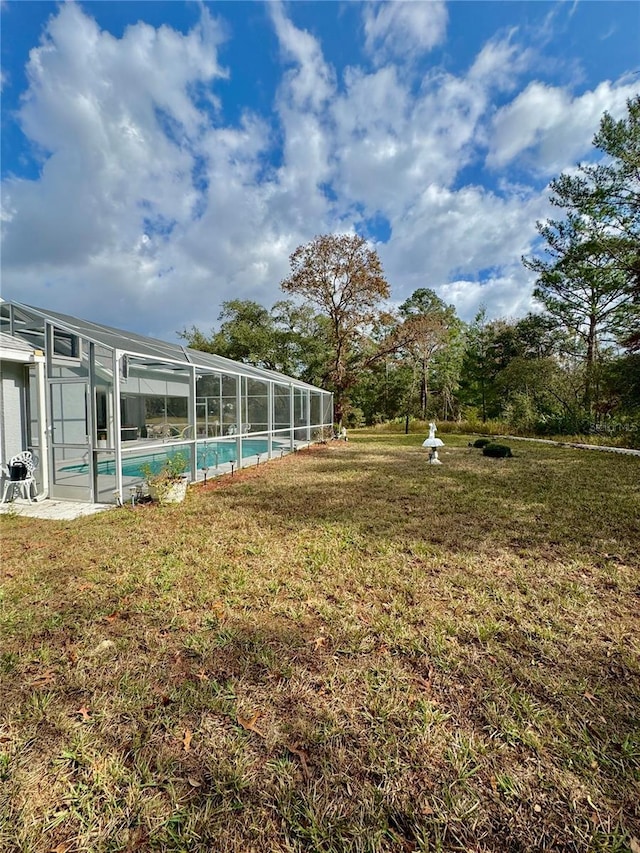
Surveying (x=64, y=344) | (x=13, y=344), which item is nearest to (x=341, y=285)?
(x=64, y=344)

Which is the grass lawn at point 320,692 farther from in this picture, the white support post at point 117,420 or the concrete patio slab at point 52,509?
the white support post at point 117,420

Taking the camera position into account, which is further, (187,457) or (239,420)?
(239,420)

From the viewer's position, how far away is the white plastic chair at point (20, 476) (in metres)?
5.78

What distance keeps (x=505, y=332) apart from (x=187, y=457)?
77.3 ft

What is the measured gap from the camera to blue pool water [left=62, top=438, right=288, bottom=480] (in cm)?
A: 623

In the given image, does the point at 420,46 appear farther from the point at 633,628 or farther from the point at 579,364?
the point at 579,364

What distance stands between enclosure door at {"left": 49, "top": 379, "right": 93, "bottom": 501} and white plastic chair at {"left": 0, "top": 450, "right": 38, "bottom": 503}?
0.29 meters

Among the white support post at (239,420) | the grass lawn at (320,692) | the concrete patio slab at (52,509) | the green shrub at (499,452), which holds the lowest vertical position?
the grass lawn at (320,692)

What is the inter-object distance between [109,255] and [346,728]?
2272 cm

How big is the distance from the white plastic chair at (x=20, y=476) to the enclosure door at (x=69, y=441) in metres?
0.29

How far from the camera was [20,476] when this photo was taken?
582cm

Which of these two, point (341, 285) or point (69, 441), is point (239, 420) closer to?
point (69, 441)

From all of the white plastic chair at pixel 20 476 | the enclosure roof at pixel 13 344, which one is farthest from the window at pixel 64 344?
the white plastic chair at pixel 20 476

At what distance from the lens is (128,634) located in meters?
2.56
